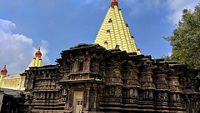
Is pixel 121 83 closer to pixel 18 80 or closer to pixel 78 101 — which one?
pixel 78 101

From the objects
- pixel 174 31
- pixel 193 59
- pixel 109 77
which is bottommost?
pixel 109 77

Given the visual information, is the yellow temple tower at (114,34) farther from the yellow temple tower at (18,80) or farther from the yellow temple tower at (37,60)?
the yellow temple tower at (18,80)

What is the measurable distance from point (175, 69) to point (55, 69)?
968cm

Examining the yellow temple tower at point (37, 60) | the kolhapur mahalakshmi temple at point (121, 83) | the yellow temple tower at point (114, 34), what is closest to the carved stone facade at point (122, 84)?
the kolhapur mahalakshmi temple at point (121, 83)

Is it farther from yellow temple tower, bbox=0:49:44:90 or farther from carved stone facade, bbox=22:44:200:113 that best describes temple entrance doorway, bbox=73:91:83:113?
yellow temple tower, bbox=0:49:44:90

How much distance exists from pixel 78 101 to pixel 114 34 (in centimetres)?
1350

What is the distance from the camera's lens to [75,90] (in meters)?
15.9

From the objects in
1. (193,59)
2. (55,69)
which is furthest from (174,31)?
(55,69)

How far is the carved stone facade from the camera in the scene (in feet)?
51.2

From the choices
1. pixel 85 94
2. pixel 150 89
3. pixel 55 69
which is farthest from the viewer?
pixel 55 69

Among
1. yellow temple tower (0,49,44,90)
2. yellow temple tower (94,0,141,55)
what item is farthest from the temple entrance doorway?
yellow temple tower (0,49,44,90)

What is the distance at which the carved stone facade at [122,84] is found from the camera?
15.6 metres

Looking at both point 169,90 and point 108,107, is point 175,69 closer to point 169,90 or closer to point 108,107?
point 169,90

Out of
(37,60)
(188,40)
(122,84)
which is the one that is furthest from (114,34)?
(122,84)
